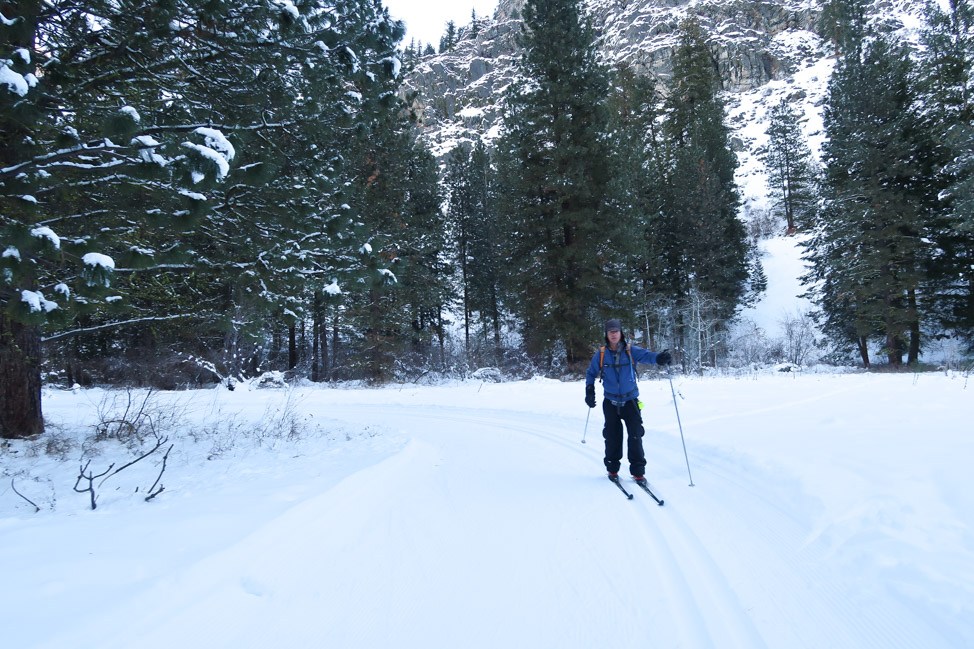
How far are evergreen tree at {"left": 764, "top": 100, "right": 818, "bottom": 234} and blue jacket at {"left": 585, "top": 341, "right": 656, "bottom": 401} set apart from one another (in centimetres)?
3944

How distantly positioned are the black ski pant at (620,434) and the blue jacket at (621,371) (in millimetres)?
100

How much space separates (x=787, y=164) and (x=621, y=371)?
44.3 m

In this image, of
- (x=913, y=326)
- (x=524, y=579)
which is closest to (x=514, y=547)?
(x=524, y=579)

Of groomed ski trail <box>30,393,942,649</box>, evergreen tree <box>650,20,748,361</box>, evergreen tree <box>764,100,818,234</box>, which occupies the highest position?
evergreen tree <box>764,100,818,234</box>

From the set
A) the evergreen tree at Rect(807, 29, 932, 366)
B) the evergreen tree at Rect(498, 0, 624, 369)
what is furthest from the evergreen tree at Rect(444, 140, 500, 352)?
the evergreen tree at Rect(807, 29, 932, 366)

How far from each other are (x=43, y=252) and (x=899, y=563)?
22.1 ft

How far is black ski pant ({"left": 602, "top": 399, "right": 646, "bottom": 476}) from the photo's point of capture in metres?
5.38

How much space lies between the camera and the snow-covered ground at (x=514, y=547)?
2.54 m

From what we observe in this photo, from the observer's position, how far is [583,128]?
59.1ft

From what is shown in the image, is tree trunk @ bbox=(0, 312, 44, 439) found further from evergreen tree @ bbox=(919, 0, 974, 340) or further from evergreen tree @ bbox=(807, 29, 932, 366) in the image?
evergreen tree @ bbox=(807, 29, 932, 366)

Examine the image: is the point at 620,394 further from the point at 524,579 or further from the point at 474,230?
the point at 474,230

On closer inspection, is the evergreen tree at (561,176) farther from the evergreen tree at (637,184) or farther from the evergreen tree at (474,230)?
the evergreen tree at (474,230)

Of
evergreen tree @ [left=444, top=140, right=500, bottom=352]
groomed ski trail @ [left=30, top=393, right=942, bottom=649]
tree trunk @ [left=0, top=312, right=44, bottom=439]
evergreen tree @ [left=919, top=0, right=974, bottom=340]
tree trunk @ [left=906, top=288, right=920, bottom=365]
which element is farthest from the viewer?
evergreen tree @ [left=444, top=140, right=500, bottom=352]

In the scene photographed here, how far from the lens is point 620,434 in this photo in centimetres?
570
